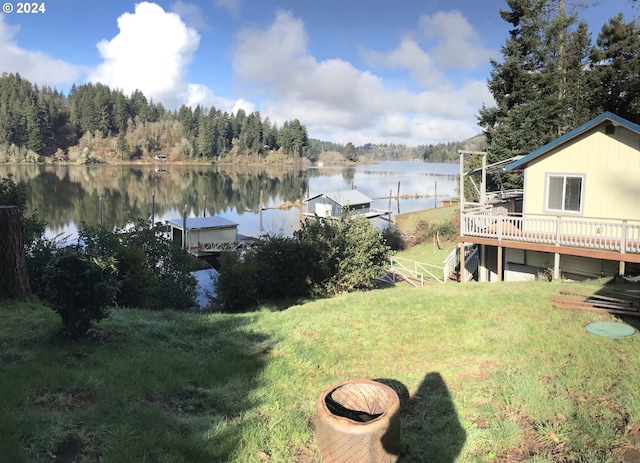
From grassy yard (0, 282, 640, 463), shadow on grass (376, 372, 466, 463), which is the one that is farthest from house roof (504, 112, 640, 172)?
shadow on grass (376, 372, 466, 463)

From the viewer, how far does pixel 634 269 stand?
13.3m

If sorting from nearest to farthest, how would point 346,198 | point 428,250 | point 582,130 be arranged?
point 582,130, point 428,250, point 346,198

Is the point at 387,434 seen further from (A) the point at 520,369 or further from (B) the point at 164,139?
(B) the point at 164,139

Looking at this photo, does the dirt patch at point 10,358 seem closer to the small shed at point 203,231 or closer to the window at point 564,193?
the window at point 564,193

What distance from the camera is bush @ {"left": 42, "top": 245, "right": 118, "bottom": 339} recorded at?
19.7 ft

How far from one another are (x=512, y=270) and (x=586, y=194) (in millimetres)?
3519

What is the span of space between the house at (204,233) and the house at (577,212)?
715 inches

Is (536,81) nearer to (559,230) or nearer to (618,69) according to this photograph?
(618,69)

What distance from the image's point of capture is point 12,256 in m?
8.21

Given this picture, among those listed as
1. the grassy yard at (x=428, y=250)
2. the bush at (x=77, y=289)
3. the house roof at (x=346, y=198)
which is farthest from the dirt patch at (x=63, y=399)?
the house roof at (x=346, y=198)

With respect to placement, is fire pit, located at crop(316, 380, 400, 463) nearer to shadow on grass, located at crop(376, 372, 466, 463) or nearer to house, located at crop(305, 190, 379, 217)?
shadow on grass, located at crop(376, 372, 466, 463)

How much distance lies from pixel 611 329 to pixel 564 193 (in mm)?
8866

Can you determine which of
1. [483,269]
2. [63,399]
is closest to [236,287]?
[483,269]

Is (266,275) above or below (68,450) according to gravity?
below
